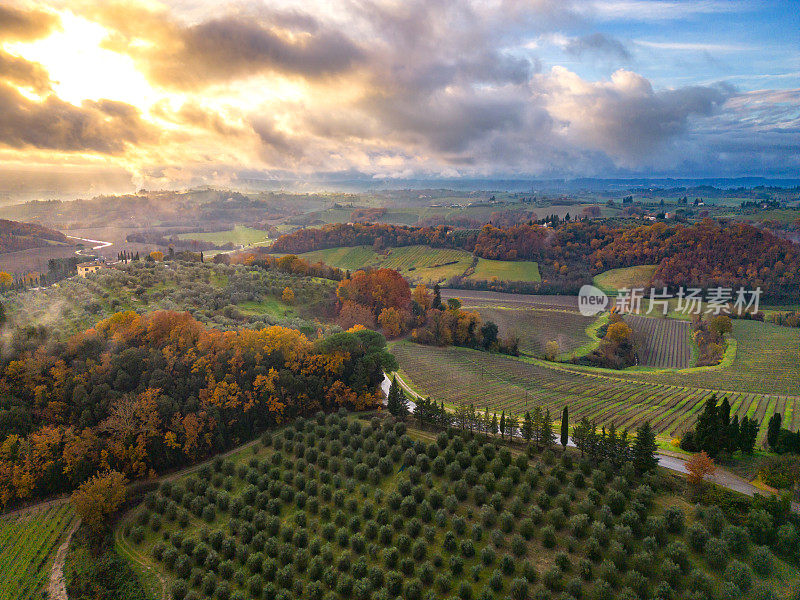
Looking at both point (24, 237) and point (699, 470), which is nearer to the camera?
point (699, 470)

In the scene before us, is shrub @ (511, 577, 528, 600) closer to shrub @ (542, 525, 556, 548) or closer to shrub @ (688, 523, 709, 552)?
shrub @ (542, 525, 556, 548)

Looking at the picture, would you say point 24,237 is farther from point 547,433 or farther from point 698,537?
point 698,537

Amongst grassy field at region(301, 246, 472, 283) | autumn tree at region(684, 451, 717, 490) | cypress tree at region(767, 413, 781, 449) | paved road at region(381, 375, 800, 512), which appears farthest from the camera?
grassy field at region(301, 246, 472, 283)

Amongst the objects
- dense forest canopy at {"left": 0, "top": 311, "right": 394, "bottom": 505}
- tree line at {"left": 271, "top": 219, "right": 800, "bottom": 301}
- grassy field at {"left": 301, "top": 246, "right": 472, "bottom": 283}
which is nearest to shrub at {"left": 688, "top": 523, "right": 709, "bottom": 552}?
dense forest canopy at {"left": 0, "top": 311, "right": 394, "bottom": 505}

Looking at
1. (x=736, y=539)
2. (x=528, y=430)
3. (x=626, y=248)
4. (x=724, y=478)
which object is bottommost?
(x=724, y=478)

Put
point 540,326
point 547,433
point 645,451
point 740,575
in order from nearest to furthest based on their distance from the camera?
1. point 740,575
2. point 645,451
3. point 547,433
4. point 540,326

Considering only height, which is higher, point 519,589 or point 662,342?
point 519,589

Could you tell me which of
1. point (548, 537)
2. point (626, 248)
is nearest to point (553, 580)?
point (548, 537)
